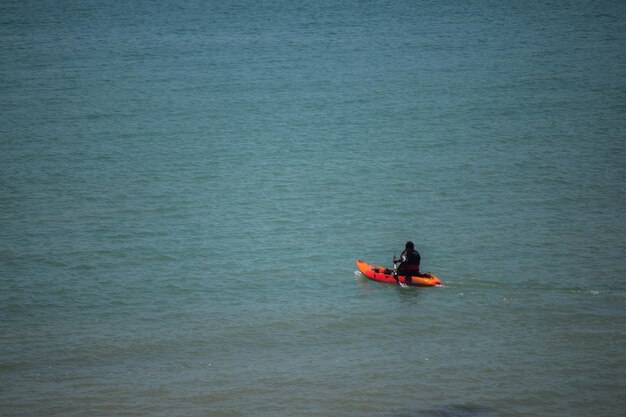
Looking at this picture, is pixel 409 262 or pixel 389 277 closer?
pixel 409 262

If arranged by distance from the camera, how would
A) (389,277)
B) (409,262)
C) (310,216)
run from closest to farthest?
(409,262), (389,277), (310,216)

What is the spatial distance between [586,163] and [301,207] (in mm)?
11753

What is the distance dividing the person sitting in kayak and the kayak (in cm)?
12

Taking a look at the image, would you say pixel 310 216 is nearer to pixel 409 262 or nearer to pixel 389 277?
pixel 389 277

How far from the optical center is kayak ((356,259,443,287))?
859 inches

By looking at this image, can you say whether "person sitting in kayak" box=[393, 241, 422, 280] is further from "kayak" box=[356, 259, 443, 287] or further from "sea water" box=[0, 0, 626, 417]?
"sea water" box=[0, 0, 626, 417]

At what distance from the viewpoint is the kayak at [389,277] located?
2183cm

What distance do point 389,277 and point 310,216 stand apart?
7.12 m

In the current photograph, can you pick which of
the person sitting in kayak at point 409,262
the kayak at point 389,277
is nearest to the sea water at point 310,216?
the kayak at point 389,277

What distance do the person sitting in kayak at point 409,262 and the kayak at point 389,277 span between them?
12cm

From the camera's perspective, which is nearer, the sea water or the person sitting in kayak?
the sea water

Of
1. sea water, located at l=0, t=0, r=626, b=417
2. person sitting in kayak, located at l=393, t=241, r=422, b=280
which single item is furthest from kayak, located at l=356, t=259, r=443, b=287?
sea water, located at l=0, t=0, r=626, b=417

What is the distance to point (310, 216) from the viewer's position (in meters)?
28.9

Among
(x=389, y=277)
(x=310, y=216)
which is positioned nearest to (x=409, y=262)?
(x=389, y=277)
